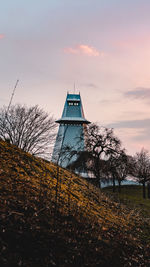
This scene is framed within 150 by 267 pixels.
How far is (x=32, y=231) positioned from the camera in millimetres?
5121

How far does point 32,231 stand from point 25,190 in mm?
2216

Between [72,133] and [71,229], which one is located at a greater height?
[72,133]

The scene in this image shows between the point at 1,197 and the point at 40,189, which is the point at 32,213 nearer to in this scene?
the point at 1,197

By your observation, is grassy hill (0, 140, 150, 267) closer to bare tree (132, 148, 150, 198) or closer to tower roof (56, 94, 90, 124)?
bare tree (132, 148, 150, 198)

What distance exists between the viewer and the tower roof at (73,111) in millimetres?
75562

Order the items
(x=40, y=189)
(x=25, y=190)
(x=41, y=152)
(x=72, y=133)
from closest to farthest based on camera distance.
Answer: (x=25, y=190)
(x=40, y=189)
(x=41, y=152)
(x=72, y=133)

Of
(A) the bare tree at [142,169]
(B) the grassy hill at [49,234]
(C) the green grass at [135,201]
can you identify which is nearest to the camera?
(B) the grassy hill at [49,234]

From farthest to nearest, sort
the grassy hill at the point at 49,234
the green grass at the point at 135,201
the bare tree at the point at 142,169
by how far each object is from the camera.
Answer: the bare tree at the point at 142,169 < the green grass at the point at 135,201 < the grassy hill at the point at 49,234

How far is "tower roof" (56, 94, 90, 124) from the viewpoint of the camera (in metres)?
75.6

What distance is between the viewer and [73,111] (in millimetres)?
78688

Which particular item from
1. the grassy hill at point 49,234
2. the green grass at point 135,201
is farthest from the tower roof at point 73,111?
the grassy hill at point 49,234

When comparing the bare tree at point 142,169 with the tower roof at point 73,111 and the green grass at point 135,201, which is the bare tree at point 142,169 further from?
the tower roof at point 73,111

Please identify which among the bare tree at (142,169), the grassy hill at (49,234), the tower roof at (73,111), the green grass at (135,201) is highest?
the tower roof at (73,111)

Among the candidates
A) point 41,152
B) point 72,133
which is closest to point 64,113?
point 72,133
